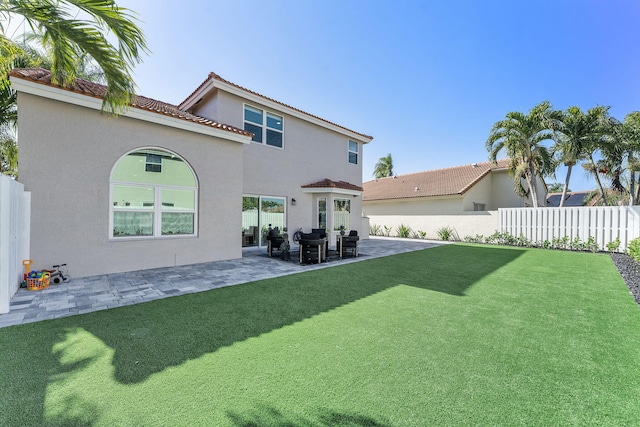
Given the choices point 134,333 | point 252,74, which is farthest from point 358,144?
point 134,333

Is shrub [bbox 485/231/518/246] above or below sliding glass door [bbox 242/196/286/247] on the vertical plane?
below

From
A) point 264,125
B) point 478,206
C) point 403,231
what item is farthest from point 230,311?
point 478,206

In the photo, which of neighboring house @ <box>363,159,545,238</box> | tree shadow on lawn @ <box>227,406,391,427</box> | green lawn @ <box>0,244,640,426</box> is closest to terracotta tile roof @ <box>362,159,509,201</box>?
neighboring house @ <box>363,159,545,238</box>

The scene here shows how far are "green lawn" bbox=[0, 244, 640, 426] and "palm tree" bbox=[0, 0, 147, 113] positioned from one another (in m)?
5.41

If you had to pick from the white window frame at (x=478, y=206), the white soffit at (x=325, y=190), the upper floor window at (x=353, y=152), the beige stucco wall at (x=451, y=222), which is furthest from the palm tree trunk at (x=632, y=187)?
the white soffit at (x=325, y=190)

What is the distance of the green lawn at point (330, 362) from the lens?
2.49 metres

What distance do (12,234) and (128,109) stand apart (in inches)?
169

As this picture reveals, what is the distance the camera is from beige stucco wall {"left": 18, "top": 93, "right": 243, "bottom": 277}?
6.69 m

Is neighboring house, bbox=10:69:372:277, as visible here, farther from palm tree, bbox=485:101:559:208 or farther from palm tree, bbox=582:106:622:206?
palm tree, bbox=582:106:622:206

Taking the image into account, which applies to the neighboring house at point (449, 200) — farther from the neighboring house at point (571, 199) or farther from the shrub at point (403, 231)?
the neighboring house at point (571, 199)

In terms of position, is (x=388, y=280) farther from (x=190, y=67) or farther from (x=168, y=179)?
(x=190, y=67)

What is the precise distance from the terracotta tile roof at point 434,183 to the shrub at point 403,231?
295cm

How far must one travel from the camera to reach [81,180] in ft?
23.7

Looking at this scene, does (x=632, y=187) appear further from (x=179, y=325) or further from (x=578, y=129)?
(x=179, y=325)
